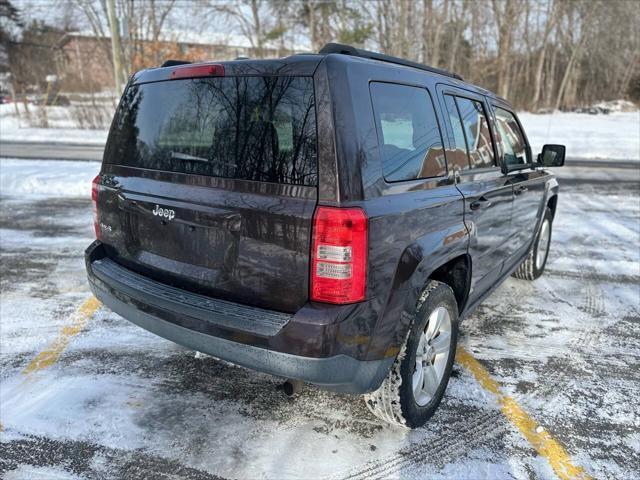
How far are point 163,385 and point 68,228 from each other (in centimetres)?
499

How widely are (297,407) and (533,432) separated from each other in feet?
4.58

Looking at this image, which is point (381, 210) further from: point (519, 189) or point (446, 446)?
point (519, 189)

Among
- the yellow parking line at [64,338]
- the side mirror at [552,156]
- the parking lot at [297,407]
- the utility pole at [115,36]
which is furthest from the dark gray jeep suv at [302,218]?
the utility pole at [115,36]

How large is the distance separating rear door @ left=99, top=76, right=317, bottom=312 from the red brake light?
3 centimetres

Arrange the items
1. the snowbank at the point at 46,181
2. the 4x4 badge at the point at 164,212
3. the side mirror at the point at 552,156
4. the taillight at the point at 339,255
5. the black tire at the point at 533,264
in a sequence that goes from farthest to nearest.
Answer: the snowbank at the point at 46,181 < the black tire at the point at 533,264 < the side mirror at the point at 552,156 < the 4x4 badge at the point at 164,212 < the taillight at the point at 339,255

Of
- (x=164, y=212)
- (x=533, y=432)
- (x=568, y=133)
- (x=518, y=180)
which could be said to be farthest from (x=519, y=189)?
(x=568, y=133)

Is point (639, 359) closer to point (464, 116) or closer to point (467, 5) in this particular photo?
point (464, 116)

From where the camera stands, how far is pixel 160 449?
260 centimetres

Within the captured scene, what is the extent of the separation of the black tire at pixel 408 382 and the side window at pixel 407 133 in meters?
0.66

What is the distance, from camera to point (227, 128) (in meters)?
2.44

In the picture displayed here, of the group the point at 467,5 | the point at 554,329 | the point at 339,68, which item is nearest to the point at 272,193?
the point at 339,68

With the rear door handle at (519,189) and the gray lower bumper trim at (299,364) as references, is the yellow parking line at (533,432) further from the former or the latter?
the rear door handle at (519,189)

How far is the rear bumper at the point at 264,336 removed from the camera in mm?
2150

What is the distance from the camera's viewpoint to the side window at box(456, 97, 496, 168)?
10.6 ft
